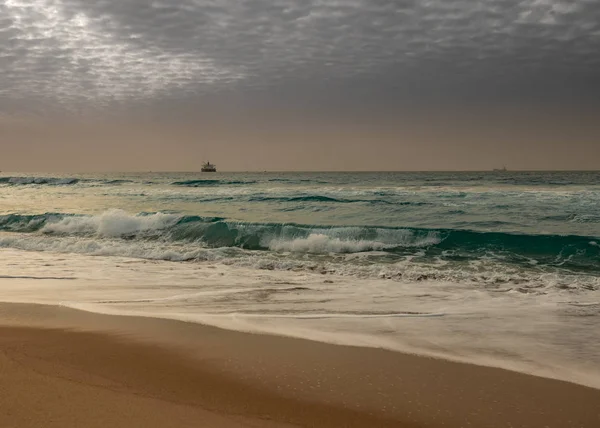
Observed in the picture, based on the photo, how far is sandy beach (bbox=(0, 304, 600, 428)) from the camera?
3086 mm

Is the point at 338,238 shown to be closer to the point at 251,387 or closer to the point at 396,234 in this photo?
the point at 396,234

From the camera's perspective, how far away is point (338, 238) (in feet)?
48.1

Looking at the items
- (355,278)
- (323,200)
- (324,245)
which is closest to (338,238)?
(324,245)

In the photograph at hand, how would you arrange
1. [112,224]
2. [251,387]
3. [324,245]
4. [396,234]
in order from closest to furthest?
[251,387] < [324,245] < [396,234] < [112,224]

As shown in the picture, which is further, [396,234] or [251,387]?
[396,234]

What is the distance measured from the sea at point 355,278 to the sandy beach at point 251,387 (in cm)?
53

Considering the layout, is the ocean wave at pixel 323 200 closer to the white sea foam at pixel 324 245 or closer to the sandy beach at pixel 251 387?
the white sea foam at pixel 324 245

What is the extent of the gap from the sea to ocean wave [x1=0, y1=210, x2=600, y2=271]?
6 centimetres

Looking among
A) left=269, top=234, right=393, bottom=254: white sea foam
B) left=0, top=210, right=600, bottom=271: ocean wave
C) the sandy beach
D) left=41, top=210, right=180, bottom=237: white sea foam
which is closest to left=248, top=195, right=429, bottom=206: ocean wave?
left=0, top=210, right=600, bottom=271: ocean wave

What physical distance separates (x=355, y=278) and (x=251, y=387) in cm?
571

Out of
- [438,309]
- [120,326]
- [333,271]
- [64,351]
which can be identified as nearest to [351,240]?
[333,271]

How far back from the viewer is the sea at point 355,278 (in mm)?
5137

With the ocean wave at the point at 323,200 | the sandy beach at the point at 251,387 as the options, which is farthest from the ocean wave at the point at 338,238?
the ocean wave at the point at 323,200

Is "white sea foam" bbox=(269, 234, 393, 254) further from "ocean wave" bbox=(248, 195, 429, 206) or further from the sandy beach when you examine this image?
"ocean wave" bbox=(248, 195, 429, 206)
